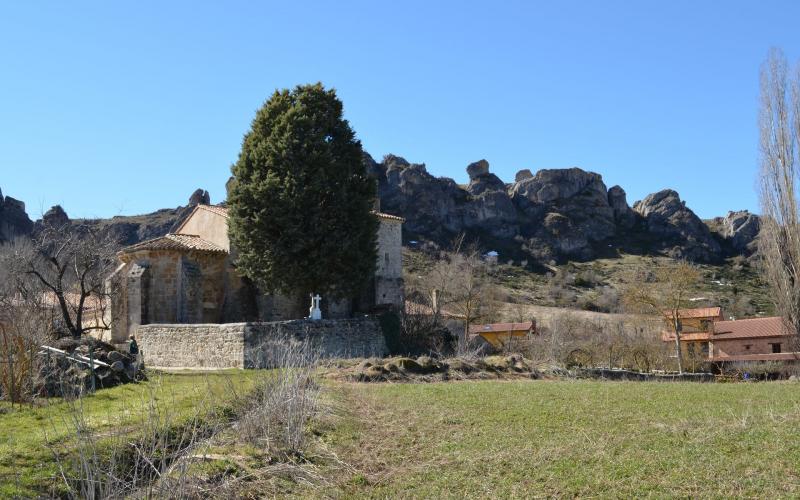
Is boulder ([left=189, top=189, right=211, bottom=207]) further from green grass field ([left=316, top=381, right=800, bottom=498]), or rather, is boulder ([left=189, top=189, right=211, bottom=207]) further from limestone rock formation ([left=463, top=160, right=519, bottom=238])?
green grass field ([left=316, top=381, right=800, bottom=498])

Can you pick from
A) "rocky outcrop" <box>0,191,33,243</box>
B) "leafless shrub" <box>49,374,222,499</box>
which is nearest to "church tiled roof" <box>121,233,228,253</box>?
A: "leafless shrub" <box>49,374,222,499</box>

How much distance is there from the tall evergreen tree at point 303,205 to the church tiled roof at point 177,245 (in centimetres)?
166

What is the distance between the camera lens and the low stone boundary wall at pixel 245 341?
21891 millimetres

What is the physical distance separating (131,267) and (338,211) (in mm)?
8643

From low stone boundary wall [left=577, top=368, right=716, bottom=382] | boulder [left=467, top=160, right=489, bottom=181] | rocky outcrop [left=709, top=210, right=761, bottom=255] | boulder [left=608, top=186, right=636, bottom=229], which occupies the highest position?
boulder [left=467, top=160, right=489, bottom=181]

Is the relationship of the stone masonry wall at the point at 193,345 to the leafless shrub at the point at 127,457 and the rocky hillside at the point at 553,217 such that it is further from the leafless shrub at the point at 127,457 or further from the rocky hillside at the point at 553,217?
the rocky hillside at the point at 553,217

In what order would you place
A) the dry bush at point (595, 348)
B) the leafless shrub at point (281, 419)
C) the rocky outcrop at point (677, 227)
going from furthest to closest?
the rocky outcrop at point (677, 227)
the dry bush at point (595, 348)
the leafless shrub at point (281, 419)

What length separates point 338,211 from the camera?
27312mm

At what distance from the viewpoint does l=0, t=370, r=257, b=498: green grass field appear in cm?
723

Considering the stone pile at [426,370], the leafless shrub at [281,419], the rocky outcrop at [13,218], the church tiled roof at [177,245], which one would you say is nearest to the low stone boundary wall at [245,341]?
the stone pile at [426,370]

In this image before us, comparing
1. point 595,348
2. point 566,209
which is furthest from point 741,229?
point 595,348

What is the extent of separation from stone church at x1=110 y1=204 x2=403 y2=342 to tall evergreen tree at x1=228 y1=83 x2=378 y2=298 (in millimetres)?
1456

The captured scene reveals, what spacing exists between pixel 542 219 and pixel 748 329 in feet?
151

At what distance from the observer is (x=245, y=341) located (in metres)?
21.8
